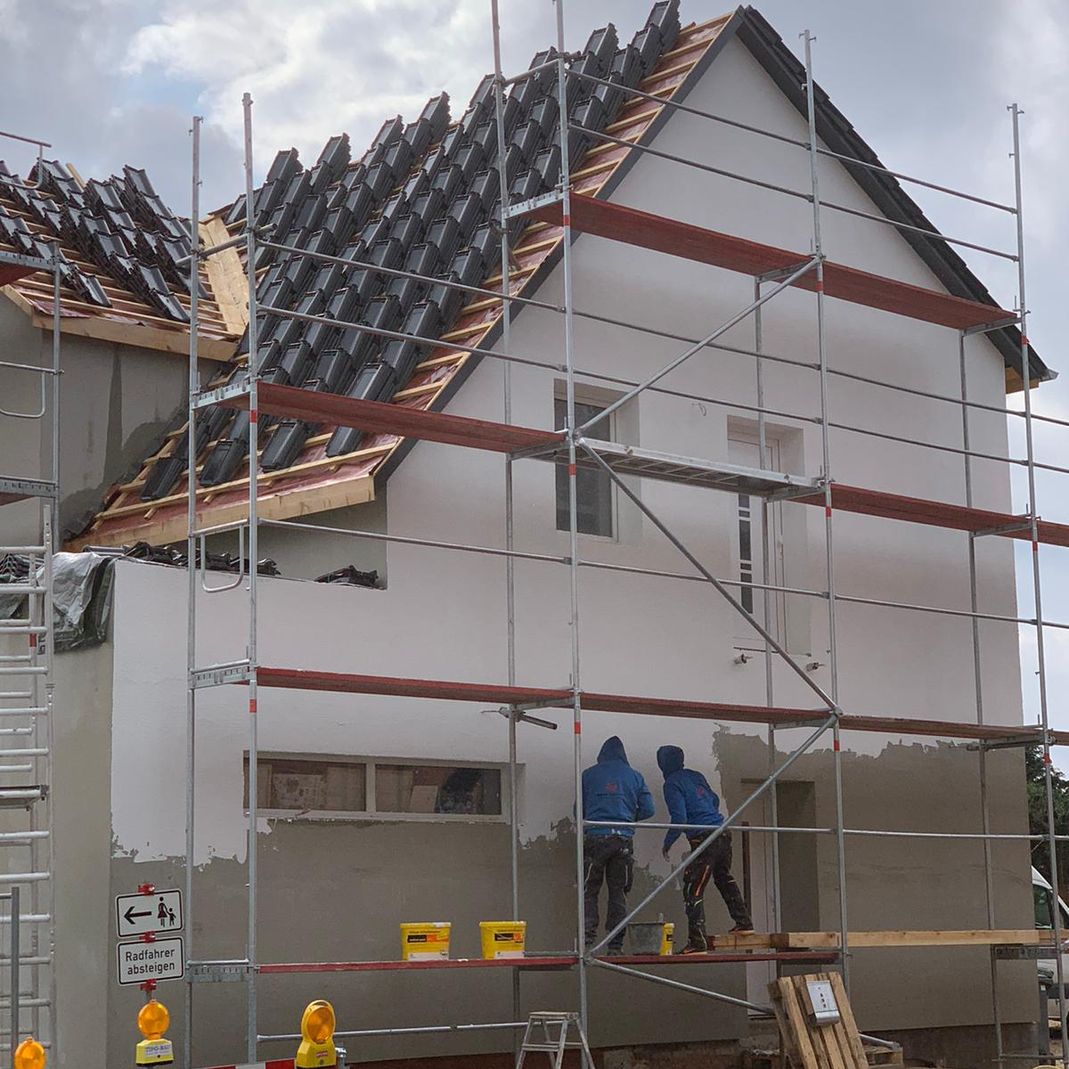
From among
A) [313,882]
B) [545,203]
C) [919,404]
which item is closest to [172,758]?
[313,882]

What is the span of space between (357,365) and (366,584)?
2.50 meters

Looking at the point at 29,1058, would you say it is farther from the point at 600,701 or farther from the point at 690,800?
the point at 690,800

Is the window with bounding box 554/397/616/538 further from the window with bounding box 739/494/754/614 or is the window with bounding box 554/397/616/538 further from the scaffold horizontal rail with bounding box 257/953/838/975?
the scaffold horizontal rail with bounding box 257/953/838/975

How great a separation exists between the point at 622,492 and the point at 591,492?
25 centimetres

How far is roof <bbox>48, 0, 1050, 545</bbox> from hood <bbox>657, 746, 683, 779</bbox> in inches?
116

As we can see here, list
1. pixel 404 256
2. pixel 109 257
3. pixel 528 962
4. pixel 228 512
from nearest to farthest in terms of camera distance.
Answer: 1. pixel 528 962
2. pixel 228 512
3. pixel 404 256
4. pixel 109 257

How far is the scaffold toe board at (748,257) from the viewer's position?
1366cm

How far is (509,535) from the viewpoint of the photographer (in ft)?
44.8

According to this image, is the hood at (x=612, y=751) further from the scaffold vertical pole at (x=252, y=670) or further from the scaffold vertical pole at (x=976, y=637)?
the scaffold vertical pole at (x=976, y=637)

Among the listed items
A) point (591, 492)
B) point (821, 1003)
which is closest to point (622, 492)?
point (591, 492)

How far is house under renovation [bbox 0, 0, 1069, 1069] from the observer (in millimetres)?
11914

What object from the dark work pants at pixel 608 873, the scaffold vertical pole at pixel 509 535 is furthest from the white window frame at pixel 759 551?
the dark work pants at pixel 608 873

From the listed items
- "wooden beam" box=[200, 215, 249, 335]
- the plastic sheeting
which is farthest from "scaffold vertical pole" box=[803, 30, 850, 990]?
the plastic sheeting

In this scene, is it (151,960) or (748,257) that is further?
(748,257)
